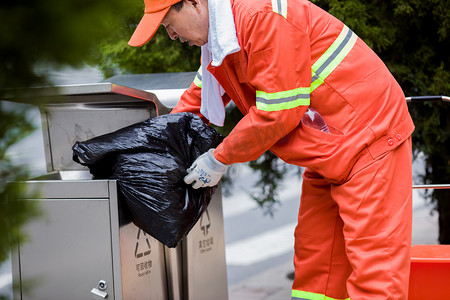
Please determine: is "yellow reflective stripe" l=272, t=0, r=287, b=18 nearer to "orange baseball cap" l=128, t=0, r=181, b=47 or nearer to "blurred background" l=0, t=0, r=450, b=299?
"orange baseball cap" l=128, t=0, r=181, b=47

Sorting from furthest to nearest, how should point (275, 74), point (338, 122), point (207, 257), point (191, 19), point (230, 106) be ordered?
point (230, 106) < point (207, 257) < point (191, 19) < point (338, 122) < point (275, 74)

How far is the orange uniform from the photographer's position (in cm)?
233

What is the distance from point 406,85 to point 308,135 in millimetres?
2328

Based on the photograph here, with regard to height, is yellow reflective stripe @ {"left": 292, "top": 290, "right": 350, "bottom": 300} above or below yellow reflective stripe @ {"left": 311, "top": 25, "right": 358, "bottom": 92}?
below

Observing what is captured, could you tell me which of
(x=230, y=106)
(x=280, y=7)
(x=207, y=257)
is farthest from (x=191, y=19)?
(x=230, y=106)

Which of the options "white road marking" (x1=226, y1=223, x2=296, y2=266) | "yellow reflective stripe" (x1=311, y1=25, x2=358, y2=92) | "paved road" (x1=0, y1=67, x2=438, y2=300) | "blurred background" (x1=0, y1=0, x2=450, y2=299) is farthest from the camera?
"white road marking" (x1=226, y1=223, x2=296, y2=266)

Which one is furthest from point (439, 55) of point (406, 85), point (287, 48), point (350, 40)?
point (287, 48)

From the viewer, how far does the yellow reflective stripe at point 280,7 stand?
234 centimetres

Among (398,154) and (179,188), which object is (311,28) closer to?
(398,154)

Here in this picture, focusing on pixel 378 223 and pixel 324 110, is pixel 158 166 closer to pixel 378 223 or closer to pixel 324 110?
pixel 324 110

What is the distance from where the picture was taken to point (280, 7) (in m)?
2.36

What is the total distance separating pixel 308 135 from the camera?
2424 mm

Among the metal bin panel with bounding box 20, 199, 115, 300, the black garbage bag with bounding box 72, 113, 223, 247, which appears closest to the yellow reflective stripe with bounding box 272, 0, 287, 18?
the black garbage bag with bounding box 72, 113, 223, 247

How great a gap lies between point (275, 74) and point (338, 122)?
0.32m
